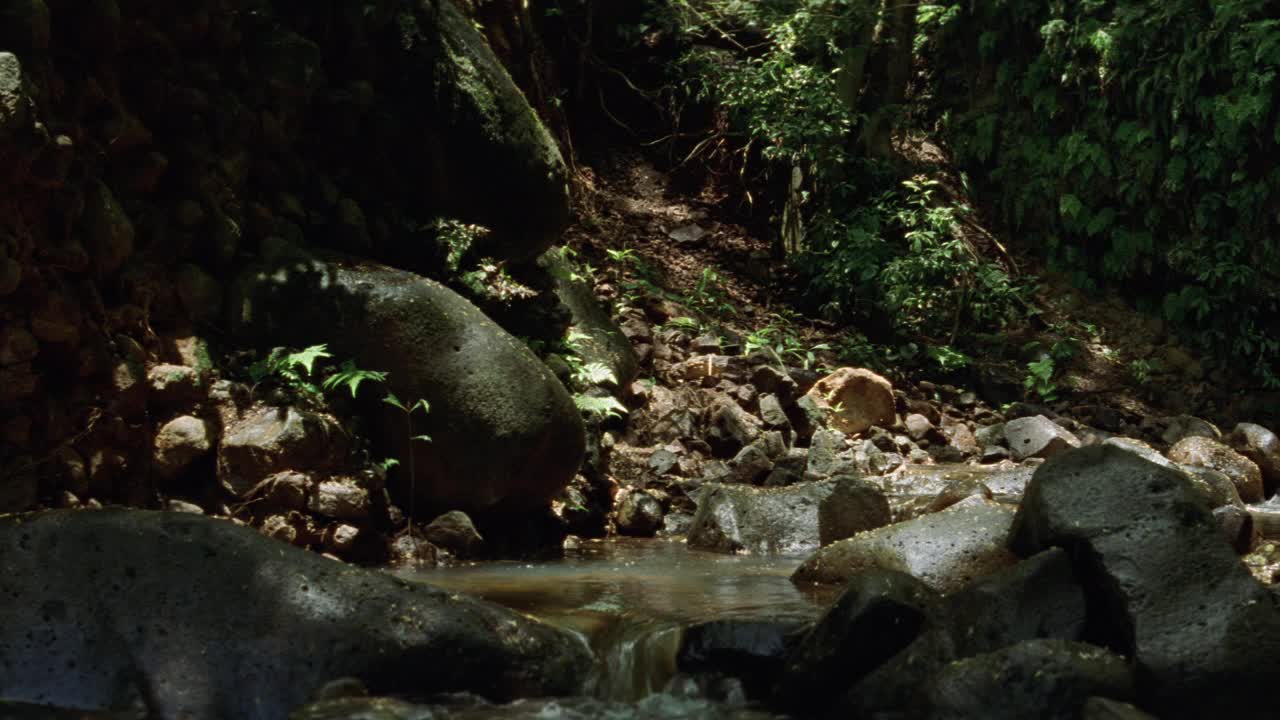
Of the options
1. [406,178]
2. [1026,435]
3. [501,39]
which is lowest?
[1026,435]

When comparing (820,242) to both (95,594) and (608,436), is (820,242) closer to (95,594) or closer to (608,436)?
(608,436)

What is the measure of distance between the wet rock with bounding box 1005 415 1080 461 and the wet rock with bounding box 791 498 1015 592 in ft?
15.2

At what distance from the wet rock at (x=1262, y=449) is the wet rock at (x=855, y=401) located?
3.35m

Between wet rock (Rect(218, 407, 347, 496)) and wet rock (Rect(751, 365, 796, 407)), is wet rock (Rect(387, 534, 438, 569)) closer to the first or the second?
wet rock (Rect(218, 407, 347, 496))

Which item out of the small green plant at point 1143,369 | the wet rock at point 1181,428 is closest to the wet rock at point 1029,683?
the wet rock at point 1181,428

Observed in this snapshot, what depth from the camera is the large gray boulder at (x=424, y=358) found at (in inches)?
252

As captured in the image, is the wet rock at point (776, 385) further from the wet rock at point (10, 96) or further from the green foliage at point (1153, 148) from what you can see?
the wet rock at point (10, 96)

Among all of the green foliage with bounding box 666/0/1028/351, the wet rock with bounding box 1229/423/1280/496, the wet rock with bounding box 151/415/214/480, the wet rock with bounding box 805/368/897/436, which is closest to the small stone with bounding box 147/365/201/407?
the wet rock with bounding box 151/415/214/480

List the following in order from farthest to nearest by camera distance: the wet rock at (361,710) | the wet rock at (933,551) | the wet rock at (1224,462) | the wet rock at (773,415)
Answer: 1. the wet rock at (773,415)
2. the wet rock at (1224,462)
3. the wet rock at (933,551)
4. the wet rock at (361,710)

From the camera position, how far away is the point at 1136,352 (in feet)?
43.1

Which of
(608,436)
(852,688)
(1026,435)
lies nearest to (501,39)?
(608,436)

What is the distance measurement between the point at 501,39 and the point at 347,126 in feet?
12.9

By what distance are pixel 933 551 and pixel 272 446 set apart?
12.1 feet

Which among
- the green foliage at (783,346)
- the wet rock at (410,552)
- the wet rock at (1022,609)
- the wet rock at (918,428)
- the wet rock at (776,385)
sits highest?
the wet rock at (1022,609)
